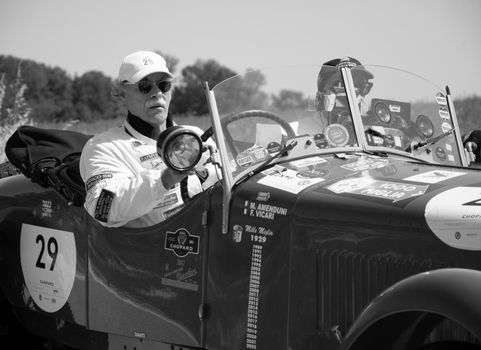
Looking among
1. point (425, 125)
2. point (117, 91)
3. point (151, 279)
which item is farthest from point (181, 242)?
point (425, 125)

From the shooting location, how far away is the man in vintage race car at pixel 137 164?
13.7 feet

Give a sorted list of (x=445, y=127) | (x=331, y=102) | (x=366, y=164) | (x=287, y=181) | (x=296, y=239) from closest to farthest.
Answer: (x=296, y=239) < (x=287, y=181) < (x=366, y=164) < (x=331, y=102) < (x=445, y=127)

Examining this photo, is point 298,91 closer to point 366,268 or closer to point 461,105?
point 366,268

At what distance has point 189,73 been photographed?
2140 inches

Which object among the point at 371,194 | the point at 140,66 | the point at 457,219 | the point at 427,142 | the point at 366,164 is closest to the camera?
→ the point at 457,219

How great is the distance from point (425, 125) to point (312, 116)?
80 centimetres

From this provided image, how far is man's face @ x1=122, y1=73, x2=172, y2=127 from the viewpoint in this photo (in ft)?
15.7

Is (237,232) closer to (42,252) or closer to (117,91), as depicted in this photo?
(117,91)

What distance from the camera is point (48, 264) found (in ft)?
16.7

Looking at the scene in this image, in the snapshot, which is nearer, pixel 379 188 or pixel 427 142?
pixel 379 188

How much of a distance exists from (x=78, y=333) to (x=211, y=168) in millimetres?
1301

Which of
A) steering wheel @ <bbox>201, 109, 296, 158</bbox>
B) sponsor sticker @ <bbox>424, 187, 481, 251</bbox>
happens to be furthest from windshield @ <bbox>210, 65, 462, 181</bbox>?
sponsor sticker @ <bbox>424, 187, 481, 251</bbox>

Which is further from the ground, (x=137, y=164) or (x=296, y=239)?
(x=137, y=164)

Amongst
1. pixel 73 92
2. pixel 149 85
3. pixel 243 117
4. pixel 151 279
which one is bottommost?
pixel 73 92
